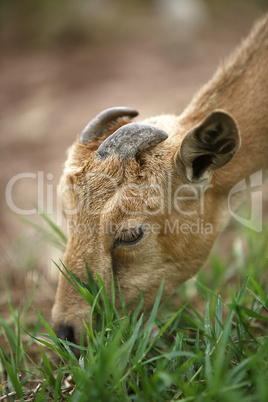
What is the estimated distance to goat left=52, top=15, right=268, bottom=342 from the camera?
10.8 ft

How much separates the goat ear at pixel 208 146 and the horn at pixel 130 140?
28 centimetres

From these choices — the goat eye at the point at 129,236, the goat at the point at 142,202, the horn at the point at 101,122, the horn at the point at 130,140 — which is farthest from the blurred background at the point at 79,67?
the horn at the point at 130,140

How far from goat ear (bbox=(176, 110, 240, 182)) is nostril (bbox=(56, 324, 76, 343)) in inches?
64.2

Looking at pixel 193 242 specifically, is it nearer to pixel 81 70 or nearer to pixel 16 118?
pixel 16 118

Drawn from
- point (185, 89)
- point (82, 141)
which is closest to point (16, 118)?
point (185, 89)

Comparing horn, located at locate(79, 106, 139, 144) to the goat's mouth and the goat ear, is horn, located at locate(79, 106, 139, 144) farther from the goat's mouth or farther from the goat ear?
the goat's mouth

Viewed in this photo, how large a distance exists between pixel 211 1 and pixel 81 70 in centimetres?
546

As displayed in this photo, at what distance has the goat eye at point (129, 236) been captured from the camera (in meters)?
3.29

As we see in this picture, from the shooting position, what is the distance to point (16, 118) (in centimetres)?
1010

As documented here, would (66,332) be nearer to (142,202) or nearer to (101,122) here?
(142,202)

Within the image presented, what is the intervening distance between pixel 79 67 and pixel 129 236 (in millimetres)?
10010

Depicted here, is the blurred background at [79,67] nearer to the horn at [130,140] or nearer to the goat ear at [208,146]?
the goat ear at [208,146]

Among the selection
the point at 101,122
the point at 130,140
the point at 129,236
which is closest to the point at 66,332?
the point at 129,236

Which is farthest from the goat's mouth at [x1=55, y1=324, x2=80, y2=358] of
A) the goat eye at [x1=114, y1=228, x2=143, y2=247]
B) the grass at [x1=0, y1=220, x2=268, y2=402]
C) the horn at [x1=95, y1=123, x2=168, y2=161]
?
the horn at [x1=95, y1=123, x2=168, y2=161]
